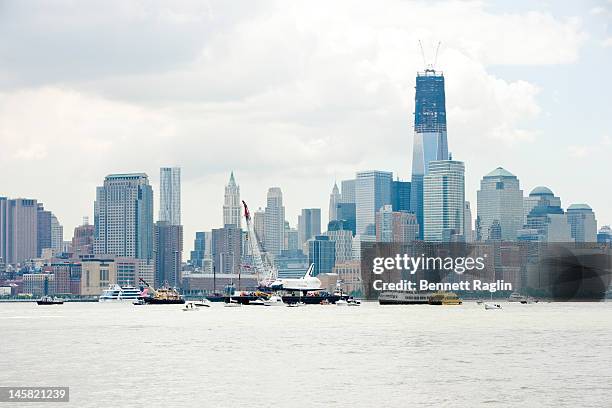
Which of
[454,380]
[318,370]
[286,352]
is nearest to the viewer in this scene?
[454,380]

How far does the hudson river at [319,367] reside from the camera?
74625mm

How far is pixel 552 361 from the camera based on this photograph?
98875 millimetres

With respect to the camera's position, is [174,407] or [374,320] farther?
[374,320]

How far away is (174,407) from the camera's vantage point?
231ft

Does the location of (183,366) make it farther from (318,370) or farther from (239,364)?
(318,370)

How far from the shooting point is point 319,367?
307 ft

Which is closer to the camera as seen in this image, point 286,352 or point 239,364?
point 239,364

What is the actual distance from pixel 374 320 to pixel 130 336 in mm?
51198

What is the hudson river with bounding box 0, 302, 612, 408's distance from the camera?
7462 cm

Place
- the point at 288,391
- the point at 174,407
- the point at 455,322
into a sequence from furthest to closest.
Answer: the point at 455,322 → the point at 288,391 → the point at 174,407

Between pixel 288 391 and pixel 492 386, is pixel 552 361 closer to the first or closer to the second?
pixel 492 386

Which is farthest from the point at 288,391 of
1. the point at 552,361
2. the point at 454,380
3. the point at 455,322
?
the point at 455,322

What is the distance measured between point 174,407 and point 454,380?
72.7 feet

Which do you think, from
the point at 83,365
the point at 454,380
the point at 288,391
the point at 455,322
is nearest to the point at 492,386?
the point at 454,380
